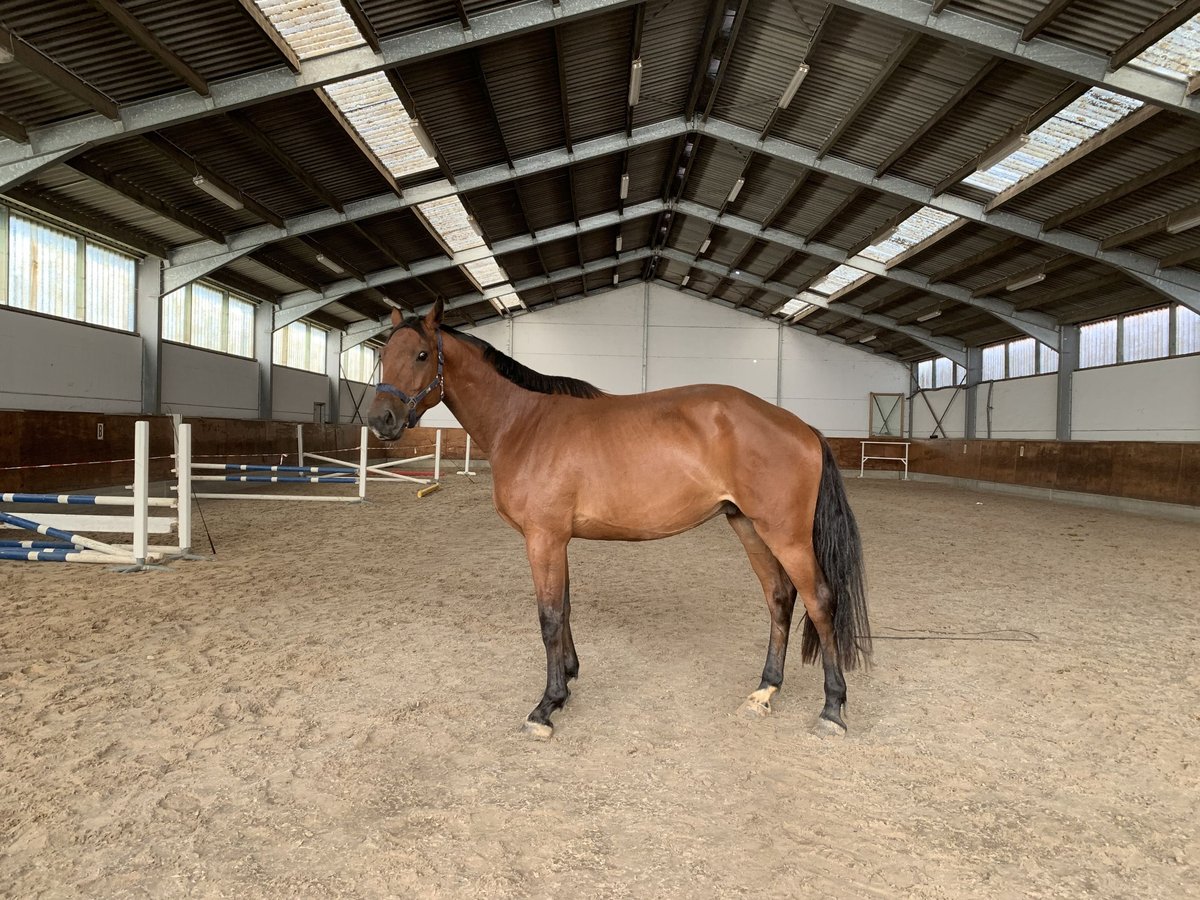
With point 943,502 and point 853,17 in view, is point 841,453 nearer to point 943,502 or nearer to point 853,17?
point 943,502

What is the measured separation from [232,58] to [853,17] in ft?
27.7

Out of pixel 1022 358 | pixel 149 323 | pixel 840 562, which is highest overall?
pixel 1022 358

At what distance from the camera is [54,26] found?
7.03 m

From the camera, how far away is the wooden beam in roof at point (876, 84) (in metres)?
9.07

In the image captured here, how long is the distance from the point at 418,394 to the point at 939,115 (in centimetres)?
1097

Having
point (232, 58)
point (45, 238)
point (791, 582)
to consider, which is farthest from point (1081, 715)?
point (45, 238)

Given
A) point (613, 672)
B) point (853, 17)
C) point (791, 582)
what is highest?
point (853, 17)

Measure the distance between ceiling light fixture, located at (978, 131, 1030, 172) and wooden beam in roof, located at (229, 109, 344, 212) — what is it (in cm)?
1172

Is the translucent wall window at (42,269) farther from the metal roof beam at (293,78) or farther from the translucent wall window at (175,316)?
the translucent wall window at (175,316)

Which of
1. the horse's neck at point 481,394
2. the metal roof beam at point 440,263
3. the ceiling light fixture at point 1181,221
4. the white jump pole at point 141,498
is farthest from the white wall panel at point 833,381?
the horse's neck at point 481,394

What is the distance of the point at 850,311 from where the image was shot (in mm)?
22547

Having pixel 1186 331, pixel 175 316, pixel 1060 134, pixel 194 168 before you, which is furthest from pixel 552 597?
pixel 1186 331

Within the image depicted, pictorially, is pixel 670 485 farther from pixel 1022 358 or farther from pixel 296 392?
pixel 1022 358

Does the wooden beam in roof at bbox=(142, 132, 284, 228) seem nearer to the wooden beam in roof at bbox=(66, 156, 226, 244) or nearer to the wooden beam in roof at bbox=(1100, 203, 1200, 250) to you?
the wooden beam in roof at bbox=(66, 156, 226, 244)
